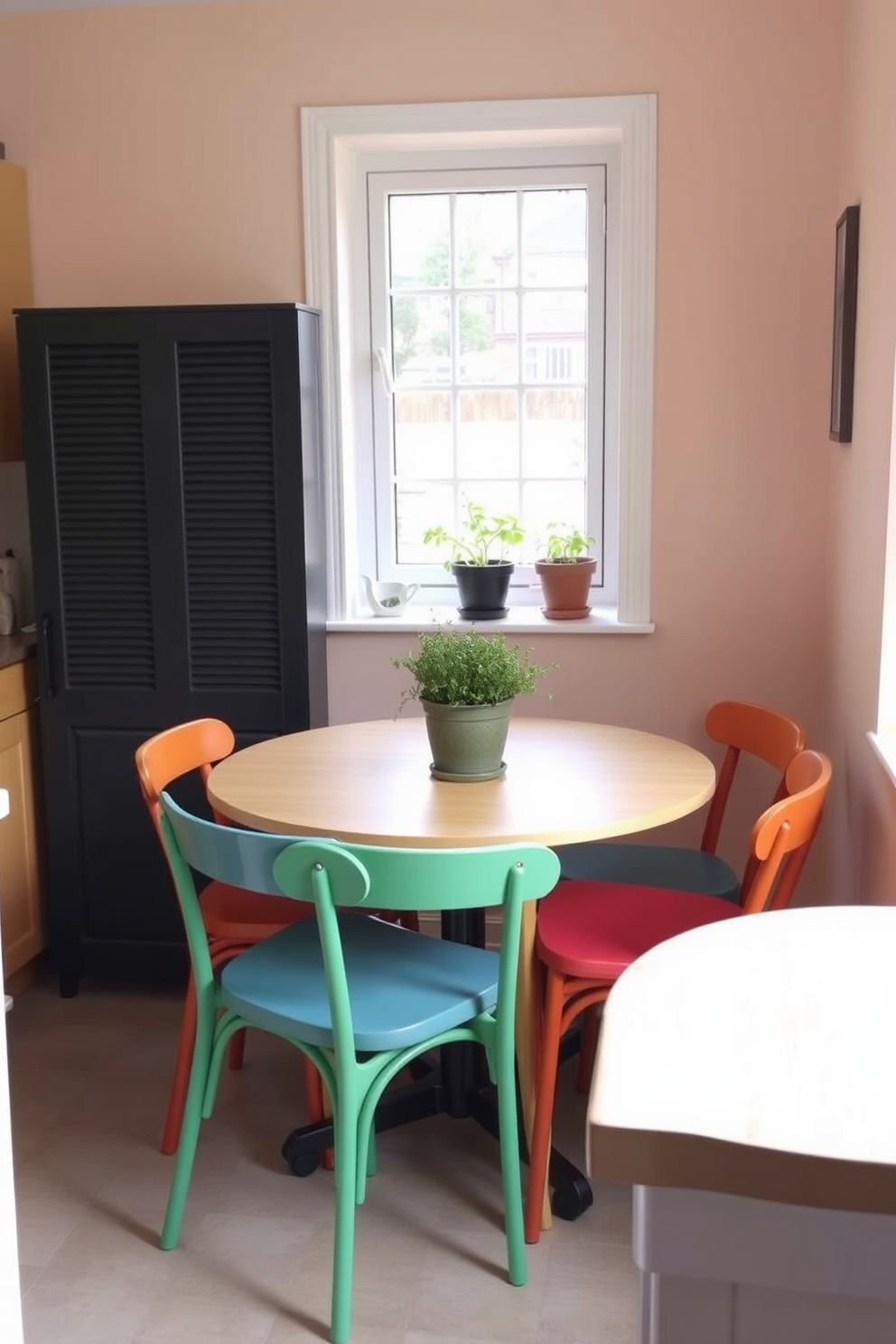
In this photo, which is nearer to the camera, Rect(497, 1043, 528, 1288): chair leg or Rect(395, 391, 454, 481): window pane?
Rect(497, 1043, 528, 1288): chair leg

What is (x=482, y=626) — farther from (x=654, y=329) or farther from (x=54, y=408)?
(x=54, y=408)

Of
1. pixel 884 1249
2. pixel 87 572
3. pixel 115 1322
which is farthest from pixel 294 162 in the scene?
pixel 884 1249

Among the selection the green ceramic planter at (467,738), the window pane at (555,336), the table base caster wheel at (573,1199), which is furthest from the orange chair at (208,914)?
the window pane at (555,336)

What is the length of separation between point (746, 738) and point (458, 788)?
2.71 ft

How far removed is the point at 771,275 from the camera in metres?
3.32

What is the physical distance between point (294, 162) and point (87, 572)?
3.96 ft

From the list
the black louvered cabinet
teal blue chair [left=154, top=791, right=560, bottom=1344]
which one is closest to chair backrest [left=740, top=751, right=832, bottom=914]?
teal blue chair [left=154, top=791, right=560, bottom=1344]

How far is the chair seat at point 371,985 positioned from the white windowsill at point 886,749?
78 centimetres

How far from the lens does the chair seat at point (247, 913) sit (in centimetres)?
268

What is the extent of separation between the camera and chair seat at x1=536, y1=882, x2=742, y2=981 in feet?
7.87

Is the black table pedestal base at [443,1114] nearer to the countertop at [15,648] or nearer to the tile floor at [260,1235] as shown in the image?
the tile floor at [260,1235]

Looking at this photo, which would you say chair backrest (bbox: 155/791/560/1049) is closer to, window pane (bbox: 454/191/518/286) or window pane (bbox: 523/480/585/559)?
window pane (bbox: 523/480/585/559)

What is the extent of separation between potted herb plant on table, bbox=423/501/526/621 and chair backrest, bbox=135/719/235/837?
0.88 m

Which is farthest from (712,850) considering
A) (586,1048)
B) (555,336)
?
(555,336)
